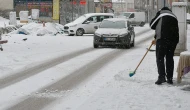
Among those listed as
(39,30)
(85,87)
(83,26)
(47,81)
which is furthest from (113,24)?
(85,87)

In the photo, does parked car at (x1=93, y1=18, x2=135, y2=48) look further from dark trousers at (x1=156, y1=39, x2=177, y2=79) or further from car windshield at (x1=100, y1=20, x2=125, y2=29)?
dark trousers at (x1=156, y1=39, x2=177, y2=79)

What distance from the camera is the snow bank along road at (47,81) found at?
812 centimetres

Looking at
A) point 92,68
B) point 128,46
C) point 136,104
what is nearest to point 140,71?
point 92,68

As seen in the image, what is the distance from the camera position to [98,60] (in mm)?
15273

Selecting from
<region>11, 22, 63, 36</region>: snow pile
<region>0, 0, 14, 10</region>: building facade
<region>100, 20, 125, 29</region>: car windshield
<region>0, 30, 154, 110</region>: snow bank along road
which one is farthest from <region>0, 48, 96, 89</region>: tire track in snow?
<region>0, 0, 14, 10</region>: building facade

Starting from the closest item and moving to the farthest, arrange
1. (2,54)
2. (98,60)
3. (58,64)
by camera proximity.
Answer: (58,64) < (98,60) < (2,54)

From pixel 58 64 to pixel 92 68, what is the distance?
5.37 feet

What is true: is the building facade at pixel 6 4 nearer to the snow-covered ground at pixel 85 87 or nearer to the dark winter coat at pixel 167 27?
the snow-covered ground at pixel 85 87

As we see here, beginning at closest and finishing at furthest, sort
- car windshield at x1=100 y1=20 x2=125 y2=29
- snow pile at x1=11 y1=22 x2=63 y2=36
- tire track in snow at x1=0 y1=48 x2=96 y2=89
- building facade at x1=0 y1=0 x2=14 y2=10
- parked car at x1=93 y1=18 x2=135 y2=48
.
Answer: tire track in snow at x1=0 y1=48 x2=96 y2=89
parked car at x1=93 y1=18 x2=135 y2=48
car windshield at x1=100 y1=20 x2=125 y2=29
snow pile at x1=11 y1=22 x2=63 y2=36
building facade at x1=0 y1=0 x2=14 y2=10

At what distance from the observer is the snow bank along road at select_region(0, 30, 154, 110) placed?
8117 millimetres

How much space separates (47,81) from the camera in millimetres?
10523

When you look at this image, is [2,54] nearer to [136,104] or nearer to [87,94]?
[87,94]

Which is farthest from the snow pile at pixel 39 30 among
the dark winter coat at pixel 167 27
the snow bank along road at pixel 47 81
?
the dark winter coat at pixel 167 27

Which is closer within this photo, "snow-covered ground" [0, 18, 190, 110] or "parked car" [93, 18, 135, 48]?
"snow-covered ground" [0, 18, 190, 110]
